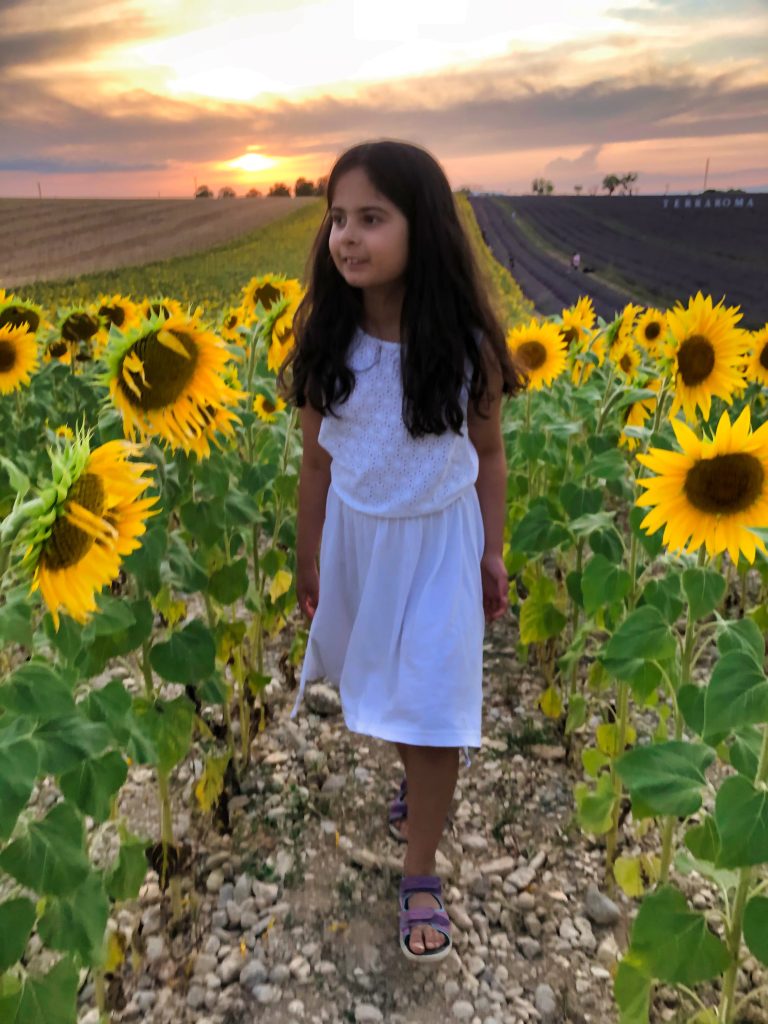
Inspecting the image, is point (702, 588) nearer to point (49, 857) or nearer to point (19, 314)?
point (49, 857)

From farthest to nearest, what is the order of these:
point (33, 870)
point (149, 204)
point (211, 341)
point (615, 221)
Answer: point (615, 221), point (149, 204), point (211, 341), point (33, 870)

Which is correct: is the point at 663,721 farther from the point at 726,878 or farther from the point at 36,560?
the point at 36,560

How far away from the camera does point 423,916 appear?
1.83 m

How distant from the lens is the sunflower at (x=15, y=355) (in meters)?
2.75

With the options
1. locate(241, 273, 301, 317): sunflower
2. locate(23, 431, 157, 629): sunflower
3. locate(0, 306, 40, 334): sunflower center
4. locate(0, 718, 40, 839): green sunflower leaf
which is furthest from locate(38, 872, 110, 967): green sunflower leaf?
locate(241, 273, 301, 317): sunflower

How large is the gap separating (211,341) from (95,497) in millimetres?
674

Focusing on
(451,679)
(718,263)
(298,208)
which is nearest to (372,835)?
(451,679)

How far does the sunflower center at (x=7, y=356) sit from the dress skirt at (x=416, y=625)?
1.52m

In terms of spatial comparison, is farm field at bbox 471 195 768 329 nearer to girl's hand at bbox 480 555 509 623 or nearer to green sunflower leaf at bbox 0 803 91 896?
girl's hand at bbox 480 555 509 623

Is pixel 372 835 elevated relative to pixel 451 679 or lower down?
lower down

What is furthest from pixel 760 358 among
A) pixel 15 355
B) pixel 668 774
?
pixel 15 355

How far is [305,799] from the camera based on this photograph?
7.52 ft

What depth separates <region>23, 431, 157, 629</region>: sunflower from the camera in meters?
0.94

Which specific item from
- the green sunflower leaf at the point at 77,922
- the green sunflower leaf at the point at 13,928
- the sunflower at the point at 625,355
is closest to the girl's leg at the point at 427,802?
the green sunflower leaf at the point at 77,922
